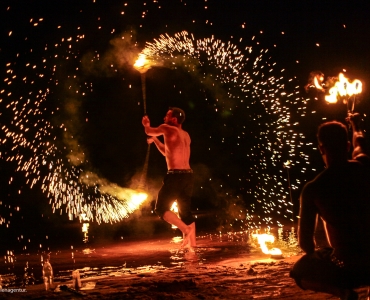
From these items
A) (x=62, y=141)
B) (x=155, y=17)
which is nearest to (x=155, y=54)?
(x=155, y=17)

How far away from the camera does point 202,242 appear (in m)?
9.38

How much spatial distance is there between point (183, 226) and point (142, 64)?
3.70 metres

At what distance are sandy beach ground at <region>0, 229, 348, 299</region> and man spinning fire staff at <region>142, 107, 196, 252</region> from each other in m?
0.46

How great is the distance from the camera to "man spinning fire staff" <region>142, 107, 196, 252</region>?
8398 millimetres

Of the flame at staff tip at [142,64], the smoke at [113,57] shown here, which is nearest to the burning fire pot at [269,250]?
the flame at staff tip at [142,64]

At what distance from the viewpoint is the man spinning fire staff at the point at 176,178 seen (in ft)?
27.6

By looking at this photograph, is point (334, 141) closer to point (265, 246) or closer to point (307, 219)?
point (307, 219)

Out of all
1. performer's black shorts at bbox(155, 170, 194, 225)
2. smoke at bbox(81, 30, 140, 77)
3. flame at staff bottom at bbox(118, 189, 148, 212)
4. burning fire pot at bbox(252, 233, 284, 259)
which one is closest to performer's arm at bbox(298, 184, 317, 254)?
burning fire pot at bbox(252, 233, 284, 259)

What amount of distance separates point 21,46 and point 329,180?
10.5 m

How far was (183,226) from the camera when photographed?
8.33 m

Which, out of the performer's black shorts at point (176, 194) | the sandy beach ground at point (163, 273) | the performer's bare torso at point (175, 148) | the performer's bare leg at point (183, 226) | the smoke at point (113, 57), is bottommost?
the sandy beach ground at point (163, 273)

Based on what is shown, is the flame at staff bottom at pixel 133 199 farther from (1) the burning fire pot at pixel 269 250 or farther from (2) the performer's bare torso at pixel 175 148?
(1) the burning fire pot at pixel 269 250

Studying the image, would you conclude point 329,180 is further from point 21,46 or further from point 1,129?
point 1,129

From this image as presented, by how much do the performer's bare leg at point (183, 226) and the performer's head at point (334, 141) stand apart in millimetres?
4894
